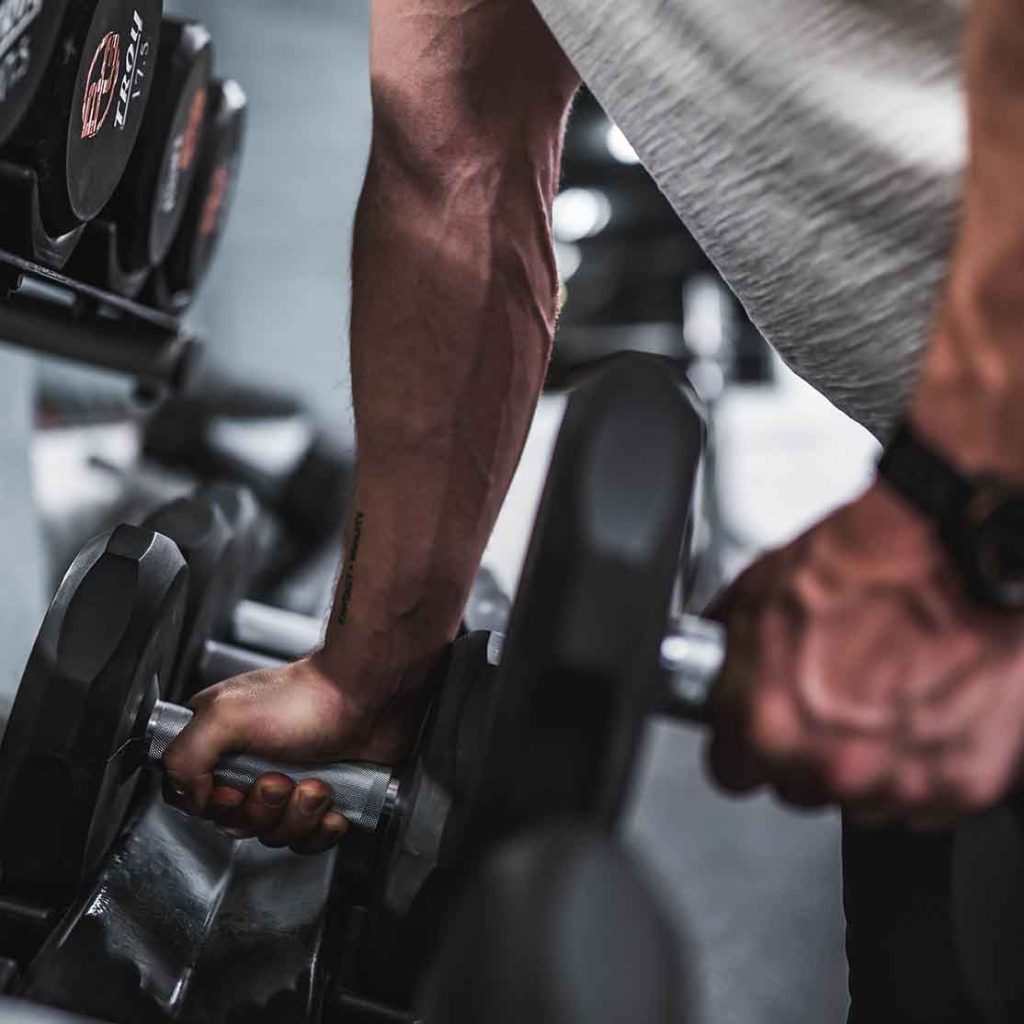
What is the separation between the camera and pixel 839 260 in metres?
0.60

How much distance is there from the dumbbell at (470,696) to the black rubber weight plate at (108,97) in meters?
0.24

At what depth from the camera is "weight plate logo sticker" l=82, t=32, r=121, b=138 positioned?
2.53ft

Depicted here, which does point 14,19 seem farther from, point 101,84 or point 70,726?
point 70,726

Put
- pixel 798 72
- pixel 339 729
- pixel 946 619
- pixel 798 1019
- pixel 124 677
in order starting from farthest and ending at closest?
pixel 798 1019
pixel 339 729
pixel 124 677
pixel 798 72
pixel 946 619

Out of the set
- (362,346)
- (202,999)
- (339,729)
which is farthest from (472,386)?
(202,999)

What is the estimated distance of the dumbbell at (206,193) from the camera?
1.20m

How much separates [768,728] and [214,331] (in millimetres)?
1936

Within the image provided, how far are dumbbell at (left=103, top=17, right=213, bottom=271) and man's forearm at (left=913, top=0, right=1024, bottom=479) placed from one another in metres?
0.71

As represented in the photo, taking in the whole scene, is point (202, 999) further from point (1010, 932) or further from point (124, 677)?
point (1010, 932)

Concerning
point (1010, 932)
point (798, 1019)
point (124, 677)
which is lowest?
point (798, 1019)

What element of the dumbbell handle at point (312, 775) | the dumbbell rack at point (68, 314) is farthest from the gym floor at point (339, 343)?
the dumbbell handle at point (312, 775)

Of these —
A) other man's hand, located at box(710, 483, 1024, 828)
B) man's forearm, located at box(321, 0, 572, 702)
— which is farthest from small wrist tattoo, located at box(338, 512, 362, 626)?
other man's hand, located at box(710, 483, 1024, 828)

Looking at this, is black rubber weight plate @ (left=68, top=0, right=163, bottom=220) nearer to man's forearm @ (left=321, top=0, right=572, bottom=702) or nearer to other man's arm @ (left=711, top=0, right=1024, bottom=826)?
man's forearm @ (left=321, top=0, right=572, bottom=702)

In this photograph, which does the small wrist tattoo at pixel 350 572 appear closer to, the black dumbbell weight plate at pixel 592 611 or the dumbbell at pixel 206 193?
the black dumbbell weight plate at pixel 592 611
